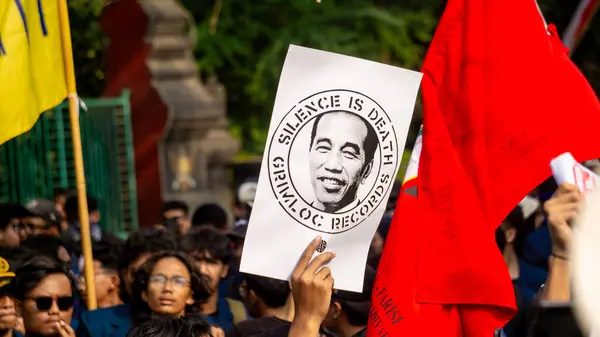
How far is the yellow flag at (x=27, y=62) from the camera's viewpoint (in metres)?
5.91

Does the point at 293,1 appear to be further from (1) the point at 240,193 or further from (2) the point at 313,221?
(2) the point at 313,221

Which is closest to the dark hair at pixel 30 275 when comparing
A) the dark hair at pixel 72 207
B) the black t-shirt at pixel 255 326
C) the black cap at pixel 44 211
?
the black t-shirt at pixel 255 326

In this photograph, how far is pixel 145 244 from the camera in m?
7.10

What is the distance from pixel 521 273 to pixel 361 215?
10.3 ft

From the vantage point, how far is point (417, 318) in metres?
4.66

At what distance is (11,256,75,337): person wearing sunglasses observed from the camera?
577cm

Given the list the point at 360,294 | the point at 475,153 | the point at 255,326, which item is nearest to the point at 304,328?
the point at 475,153

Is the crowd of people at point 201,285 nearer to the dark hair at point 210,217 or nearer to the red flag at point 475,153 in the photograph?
the red flag at point 475,153

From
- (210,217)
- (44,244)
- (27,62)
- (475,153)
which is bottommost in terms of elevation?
(210,217)

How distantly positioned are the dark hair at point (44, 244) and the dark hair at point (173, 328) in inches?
137

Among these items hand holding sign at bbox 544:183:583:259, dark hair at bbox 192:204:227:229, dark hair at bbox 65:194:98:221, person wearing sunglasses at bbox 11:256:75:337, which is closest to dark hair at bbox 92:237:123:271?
person wearing sunglasses at bbox 11:256:75:337

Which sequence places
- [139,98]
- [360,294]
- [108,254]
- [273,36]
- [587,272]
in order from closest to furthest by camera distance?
[587,272] < [360,294] < [108,254] < [139,98] < [273,36]

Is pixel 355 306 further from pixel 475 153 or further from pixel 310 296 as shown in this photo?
pixel 310 296

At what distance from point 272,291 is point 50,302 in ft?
3.37
